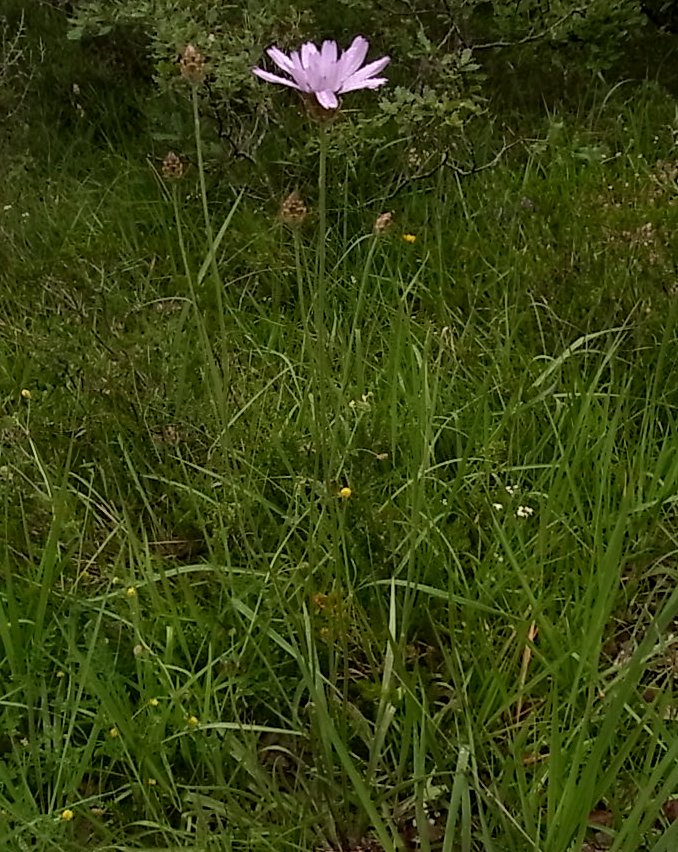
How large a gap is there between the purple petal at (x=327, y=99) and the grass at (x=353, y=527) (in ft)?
0.94

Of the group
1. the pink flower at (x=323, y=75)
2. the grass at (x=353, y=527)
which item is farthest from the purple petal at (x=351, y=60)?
the grass at (x=353, y=527)

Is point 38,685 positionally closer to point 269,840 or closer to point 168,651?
point 168,651

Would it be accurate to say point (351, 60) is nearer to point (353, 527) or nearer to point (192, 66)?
point (192, 66)

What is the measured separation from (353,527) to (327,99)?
0.73m

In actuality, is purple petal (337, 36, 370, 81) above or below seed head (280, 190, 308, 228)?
above

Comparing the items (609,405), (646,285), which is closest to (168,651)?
(609,405)

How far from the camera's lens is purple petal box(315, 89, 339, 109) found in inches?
43.4

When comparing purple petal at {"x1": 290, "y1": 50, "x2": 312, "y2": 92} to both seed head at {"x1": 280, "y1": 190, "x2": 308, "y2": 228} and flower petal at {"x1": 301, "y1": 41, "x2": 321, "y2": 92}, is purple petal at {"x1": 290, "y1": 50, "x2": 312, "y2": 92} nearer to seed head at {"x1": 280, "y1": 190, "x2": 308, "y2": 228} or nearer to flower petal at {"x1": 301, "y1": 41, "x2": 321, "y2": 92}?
flower petal at {"x1": 301, "y1": 41, "x2": 321, "y2": 92}

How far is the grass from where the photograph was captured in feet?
4.28

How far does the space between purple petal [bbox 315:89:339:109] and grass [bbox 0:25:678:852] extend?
288 mm

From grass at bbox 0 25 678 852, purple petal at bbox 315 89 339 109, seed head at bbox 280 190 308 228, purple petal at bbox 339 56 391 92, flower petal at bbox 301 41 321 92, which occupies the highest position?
flower petal at bbox 301 41 321 92

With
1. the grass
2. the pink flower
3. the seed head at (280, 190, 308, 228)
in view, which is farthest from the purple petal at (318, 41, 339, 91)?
the grass

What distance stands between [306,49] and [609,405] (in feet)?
3.23

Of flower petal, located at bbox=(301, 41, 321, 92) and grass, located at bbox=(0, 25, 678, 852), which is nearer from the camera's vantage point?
flower petal, located at bbox=(301, 41, 321, 92)
